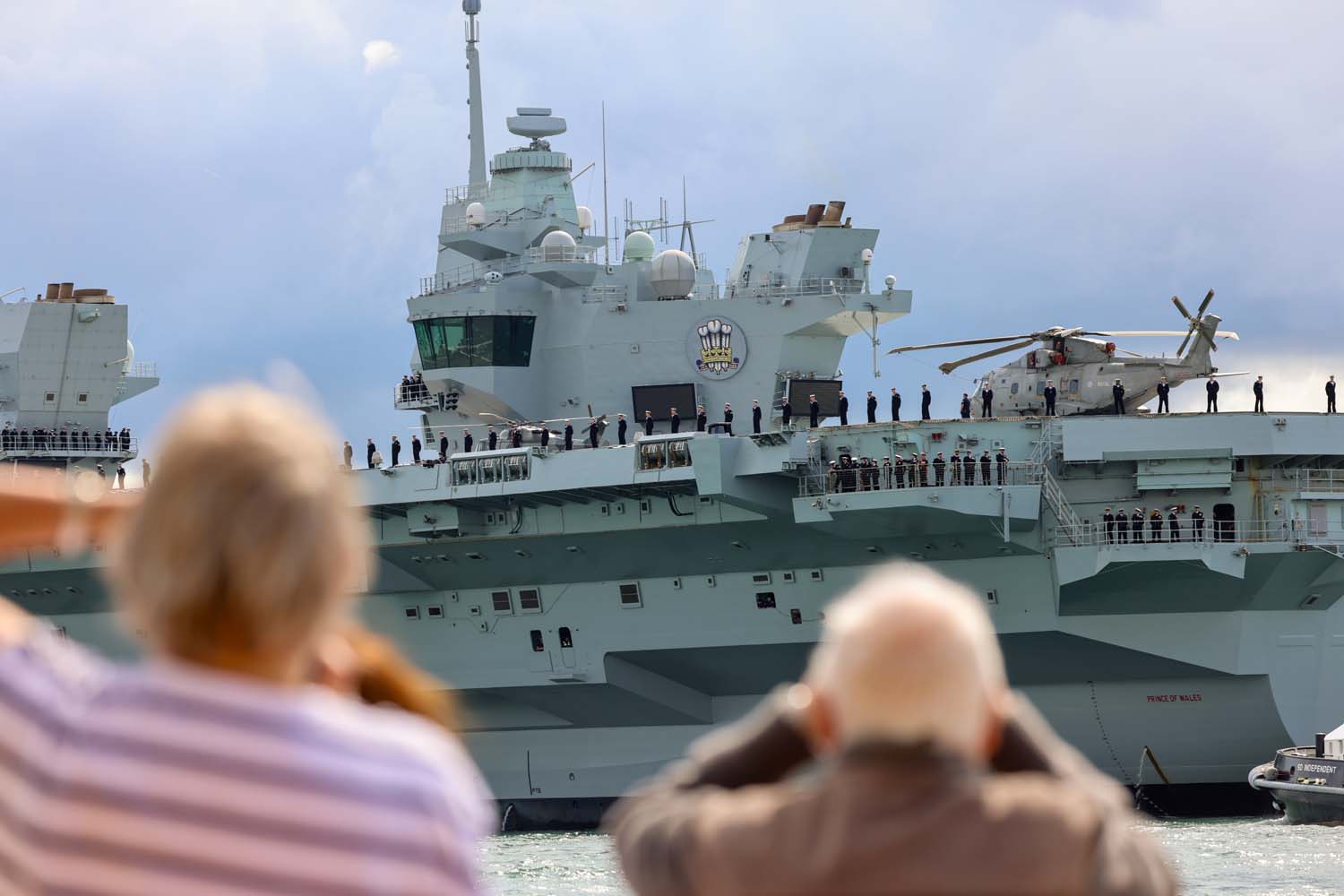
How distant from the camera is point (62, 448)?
1731 inches

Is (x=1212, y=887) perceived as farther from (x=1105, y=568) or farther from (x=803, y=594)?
(x=803, y=594)

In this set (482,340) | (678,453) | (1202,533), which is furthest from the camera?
(482,340)

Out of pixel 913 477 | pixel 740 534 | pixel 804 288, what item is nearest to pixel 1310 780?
pixel 913 477

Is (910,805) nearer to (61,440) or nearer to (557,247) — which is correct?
(557,247)

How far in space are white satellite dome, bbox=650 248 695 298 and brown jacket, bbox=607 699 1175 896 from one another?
34.4 meters

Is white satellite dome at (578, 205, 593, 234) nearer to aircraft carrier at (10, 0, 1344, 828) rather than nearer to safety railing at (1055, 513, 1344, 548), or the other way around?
aircraft carrier at (10, 0, 1344, 828)

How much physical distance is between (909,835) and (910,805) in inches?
1.8

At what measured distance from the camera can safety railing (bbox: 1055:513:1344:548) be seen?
29.1 meters

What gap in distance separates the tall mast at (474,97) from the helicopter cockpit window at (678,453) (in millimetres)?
14339

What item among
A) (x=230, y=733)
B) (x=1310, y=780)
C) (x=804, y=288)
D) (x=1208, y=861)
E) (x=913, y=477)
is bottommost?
(x=1208, y=861)

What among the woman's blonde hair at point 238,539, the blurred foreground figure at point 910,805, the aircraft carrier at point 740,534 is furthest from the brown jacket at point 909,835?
the aircraft carrier at point 740,534

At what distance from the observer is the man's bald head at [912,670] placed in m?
2.66

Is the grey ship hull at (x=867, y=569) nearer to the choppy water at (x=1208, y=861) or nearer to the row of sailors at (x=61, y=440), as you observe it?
the choppy water at (x=1208, y=861)

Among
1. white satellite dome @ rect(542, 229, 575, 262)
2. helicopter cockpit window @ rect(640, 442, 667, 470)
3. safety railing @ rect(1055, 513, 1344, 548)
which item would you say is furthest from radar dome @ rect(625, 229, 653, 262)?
safety railing @ rect(1055, 513, 1344, 548)
